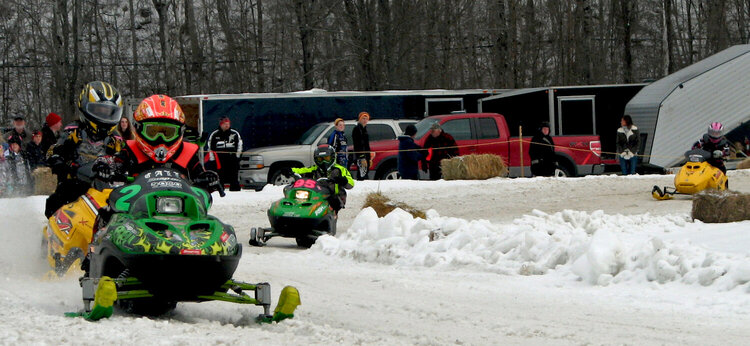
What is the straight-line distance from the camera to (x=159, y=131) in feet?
25.6

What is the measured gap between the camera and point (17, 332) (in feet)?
20.1

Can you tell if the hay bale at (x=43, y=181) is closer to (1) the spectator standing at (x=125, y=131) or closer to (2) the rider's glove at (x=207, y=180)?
(1) the spectator standing at (x=125, y=131)

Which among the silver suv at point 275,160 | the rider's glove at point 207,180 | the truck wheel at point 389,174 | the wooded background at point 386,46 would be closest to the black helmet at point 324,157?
the rider's glove at point 207,180

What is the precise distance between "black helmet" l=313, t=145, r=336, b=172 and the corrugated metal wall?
14.8 m

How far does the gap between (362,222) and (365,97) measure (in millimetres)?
15334

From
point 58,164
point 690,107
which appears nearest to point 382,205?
point 58,164

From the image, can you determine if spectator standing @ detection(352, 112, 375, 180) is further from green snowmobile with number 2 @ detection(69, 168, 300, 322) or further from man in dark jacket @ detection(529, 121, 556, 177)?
green snowmobile with number 2 @ detection(69, 168, 300, 322)

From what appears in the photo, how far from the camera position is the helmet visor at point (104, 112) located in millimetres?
9172

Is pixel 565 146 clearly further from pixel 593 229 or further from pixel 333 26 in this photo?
pixel 333 26

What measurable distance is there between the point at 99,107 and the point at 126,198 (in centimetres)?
219

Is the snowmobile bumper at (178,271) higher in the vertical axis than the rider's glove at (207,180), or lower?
lower

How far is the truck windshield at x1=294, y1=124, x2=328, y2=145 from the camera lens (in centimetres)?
2523

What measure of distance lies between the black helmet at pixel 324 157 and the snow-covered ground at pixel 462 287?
1.21 metres

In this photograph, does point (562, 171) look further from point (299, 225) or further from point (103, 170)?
point (103, 170)
